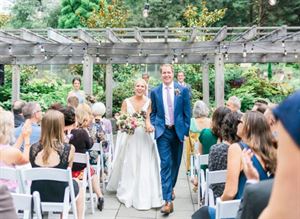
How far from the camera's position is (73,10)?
1037 inches

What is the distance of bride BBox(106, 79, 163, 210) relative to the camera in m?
5.61

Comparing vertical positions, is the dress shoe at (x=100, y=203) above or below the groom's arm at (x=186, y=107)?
below

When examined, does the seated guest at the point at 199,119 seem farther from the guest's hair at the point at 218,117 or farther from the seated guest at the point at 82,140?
the seated guest at the point at 82,140

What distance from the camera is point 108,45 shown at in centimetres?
1166

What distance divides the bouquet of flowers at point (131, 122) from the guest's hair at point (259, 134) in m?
2.60

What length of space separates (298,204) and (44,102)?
15027 mm

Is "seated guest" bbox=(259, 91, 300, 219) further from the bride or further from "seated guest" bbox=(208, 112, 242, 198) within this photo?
the bride

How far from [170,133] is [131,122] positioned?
1.91ft

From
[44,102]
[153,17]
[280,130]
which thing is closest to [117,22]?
[44,102]

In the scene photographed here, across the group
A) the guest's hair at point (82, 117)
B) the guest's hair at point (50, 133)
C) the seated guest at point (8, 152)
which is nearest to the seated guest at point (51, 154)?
the guest's hair at point (50, 133)

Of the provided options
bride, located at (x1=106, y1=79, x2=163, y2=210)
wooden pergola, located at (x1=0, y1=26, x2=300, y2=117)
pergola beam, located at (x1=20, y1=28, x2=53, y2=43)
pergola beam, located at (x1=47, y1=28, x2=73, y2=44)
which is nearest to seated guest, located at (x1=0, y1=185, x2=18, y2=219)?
bride, located at (x1=106, y1=79, x2=163, y2=210)

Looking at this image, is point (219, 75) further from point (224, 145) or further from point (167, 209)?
point (224, 145)

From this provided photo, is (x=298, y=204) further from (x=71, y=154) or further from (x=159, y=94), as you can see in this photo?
(x=159, y=94)

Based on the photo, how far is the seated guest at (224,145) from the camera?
366 centimetres
